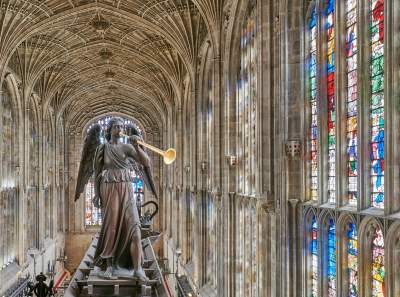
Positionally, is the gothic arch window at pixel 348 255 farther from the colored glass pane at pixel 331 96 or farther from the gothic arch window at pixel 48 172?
the gothic arch window at pixel 48 172

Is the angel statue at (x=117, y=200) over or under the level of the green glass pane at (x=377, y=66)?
under

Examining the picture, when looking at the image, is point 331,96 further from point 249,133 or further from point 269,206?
point 249,133

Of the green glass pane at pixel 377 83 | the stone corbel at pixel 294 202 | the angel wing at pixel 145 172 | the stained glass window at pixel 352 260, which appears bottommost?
the stained glass window at pixel 352 260

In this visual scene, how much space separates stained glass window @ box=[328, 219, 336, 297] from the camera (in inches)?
466

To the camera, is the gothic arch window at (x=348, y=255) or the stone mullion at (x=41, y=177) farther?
the stone mullion at (x=41, y=177)

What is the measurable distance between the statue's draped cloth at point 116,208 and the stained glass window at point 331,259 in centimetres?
512

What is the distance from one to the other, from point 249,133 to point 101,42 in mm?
20444

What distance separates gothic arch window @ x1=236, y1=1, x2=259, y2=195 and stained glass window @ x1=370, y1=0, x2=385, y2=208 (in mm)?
8111

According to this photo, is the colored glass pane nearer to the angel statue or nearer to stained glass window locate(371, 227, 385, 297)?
stained glass window locate(371, 227, 385, 297)

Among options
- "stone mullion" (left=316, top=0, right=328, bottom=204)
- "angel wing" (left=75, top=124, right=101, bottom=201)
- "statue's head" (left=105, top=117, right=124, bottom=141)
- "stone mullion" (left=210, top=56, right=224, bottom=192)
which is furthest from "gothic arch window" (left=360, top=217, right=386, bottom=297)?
"stone mullion" (left=210, top=56, right=224, bottom=192)

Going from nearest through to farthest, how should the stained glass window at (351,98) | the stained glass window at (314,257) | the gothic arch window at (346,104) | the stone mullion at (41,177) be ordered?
the gothic arch window at (346,104) → the stained glass window at (351,98) → the stained glass window at (314,257) → the stone mullion at (41,177)

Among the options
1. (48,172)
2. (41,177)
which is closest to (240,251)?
(41,177)

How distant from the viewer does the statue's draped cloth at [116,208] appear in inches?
341

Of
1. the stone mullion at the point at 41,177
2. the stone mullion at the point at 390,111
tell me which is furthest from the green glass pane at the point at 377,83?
the stone mullion at the point at 41,177
